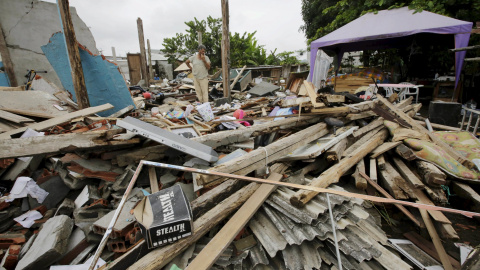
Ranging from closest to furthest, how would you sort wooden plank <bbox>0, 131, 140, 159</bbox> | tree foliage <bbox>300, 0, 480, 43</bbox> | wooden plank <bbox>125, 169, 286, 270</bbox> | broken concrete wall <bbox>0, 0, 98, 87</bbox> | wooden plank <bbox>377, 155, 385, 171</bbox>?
wooden plank <bbox>125, 169, 286, 270</bbox>
wooden plank <bbox>0, 131, 140, 159</bbox>
wooden plank <bbox>377, 155, 385, 171</bbox>
broken concrete wall <bbox>0, 0, 98, 87</bbox>
tree foliage <bbox>300, 0, 480, 43</bbox>

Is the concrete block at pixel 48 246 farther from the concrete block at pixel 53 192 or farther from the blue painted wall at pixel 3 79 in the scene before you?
the blue painted wall at pixel 3 79

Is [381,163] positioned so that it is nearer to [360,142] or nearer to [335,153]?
[360,142]

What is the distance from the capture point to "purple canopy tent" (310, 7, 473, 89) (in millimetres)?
6551

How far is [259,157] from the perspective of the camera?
93.1 inches

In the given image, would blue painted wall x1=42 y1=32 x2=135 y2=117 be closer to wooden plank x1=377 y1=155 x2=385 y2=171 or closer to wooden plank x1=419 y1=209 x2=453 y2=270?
wooden plank x1=377 y1=155 x2=385 y2=171

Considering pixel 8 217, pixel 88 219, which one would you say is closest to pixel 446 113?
pixel 88 219

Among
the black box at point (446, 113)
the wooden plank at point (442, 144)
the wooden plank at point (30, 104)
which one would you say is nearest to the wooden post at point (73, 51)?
the wooden plank at point (30, 104)

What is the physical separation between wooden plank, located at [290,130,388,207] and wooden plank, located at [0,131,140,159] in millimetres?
1992

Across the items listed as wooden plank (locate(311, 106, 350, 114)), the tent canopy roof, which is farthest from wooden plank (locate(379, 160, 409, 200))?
the tent canopy roof

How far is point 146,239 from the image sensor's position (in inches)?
55.7

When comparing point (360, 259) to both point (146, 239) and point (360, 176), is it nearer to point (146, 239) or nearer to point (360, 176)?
point (360, 176)

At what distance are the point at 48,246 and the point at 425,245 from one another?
3480 mm

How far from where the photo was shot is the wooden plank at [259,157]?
2.05m

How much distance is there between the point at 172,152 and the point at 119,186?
0.68 meters
